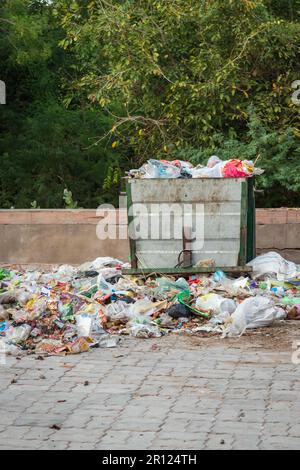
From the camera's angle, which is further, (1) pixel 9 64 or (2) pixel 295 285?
(1) pixel 9 64

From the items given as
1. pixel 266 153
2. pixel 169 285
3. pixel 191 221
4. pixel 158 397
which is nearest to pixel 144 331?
pixel 169 285

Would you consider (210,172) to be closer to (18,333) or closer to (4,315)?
(4,315)

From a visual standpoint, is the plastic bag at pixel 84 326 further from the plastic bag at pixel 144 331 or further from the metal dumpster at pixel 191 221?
the metal dumpster at pixel 191 221

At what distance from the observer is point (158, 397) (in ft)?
20.4

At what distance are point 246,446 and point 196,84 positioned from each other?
386 inches

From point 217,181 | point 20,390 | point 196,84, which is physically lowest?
point 20,390

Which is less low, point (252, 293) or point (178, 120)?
point (178, 120)

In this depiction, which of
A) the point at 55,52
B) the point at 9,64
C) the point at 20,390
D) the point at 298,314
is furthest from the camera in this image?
the point at 55,52

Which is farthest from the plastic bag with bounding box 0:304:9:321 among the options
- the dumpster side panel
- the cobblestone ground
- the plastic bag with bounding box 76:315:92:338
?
the dumpster side panel

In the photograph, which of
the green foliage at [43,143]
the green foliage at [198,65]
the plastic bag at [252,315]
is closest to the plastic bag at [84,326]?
the plastic bag at [252,315]

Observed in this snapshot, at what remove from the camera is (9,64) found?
1945 cm
